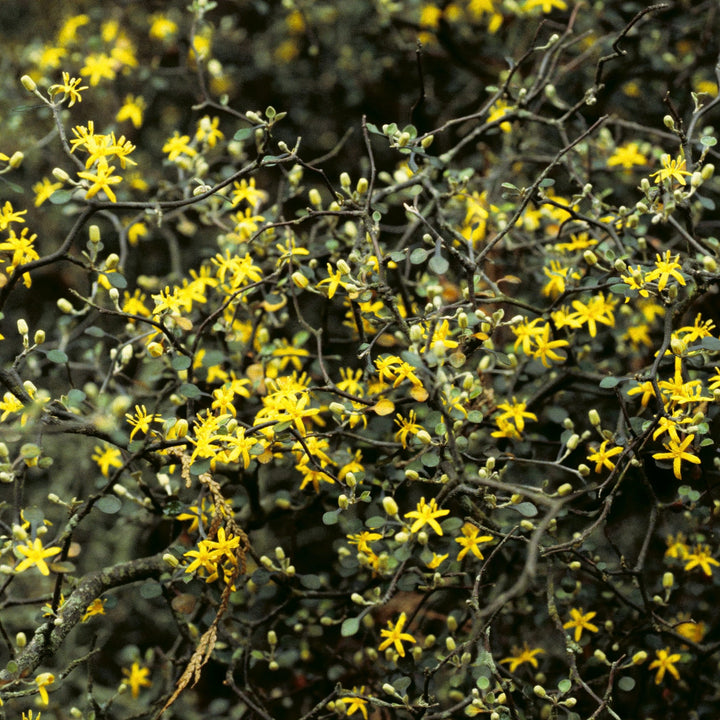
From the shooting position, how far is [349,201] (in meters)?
→ 1.87

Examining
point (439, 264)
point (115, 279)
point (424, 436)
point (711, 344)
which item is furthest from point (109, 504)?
point (711, 344)

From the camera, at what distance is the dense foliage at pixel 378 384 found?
174 centimetres

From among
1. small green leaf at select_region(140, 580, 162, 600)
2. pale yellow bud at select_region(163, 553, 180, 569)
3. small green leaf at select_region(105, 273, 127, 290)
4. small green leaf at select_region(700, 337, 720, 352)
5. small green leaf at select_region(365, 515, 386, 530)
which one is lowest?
small green leaf at select_region(140, 580, 162, 600)

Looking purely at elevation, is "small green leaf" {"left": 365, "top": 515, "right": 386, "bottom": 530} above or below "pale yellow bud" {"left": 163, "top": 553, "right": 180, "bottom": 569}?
above

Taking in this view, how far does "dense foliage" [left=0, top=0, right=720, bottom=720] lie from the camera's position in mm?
1738

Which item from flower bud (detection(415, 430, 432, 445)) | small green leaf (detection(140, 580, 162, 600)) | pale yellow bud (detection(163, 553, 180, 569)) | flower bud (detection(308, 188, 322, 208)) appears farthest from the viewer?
flower bud (detection(308, 188, 322, 208))

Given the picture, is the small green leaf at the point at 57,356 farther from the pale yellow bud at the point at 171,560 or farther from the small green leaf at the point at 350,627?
the small green leaf at the point at 350,627

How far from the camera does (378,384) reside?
2.02 meters

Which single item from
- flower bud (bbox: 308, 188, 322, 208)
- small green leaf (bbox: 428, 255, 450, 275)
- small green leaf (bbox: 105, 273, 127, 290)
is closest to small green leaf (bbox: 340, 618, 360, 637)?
small green leaf (bbox: 428, 255, 450, 275)

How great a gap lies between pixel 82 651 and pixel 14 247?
5.60 feet

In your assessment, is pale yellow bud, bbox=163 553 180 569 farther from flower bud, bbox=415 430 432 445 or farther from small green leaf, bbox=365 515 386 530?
flower bud, bbox=415 430 432 445

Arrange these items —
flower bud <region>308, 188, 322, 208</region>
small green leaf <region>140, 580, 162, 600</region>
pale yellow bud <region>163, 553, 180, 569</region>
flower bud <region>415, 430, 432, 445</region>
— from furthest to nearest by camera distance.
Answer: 1. flower bud <region>308, 188, 322, 208</region>
2. small green leaf <region>140, 580, 162, 600</region>
3. pale yellow bud <region>163, 553, 180, 569</region>
4. flower bud <region>415, 430, 432, 445</region>

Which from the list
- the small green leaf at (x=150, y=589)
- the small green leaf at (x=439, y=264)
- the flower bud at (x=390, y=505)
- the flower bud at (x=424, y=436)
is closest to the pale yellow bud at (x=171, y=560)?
the small green leaf at (x=150, y=589)

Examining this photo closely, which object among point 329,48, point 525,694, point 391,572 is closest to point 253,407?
point 391,572
